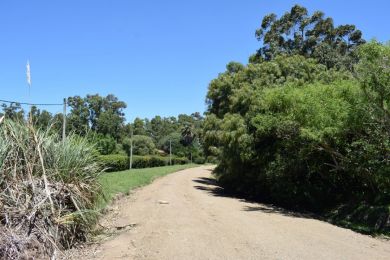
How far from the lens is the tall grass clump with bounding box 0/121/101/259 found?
9180 millimetres

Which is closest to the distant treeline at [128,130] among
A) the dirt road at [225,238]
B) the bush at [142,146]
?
the bush at [142,146]

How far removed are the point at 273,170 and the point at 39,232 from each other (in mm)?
15371

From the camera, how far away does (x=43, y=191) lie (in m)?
9.91


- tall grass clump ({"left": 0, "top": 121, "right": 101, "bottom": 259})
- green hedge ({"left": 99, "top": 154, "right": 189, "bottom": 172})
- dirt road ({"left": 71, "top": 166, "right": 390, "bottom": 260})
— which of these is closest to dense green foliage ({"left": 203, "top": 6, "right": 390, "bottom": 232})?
dirt road ({"left": 71, "top": 166, "right": 390, "bottom": 260})

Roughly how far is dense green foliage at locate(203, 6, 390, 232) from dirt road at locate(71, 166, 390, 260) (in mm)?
3774

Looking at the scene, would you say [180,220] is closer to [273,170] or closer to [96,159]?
[96,159]

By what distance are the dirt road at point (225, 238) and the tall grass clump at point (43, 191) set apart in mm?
1038

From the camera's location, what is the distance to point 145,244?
11242 millimetres

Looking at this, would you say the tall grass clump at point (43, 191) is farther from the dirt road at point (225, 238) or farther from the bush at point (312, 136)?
the bush at point (312, 136)

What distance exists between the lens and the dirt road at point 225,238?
404 inches

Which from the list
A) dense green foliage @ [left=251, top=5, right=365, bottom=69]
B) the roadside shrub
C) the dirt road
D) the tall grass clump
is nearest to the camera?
the tall grass clump

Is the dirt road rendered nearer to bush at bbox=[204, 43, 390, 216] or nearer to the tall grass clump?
the tall grass clump

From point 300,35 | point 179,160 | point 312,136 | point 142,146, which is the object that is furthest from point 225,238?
point 142,146

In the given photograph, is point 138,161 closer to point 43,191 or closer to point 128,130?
point 128,130
